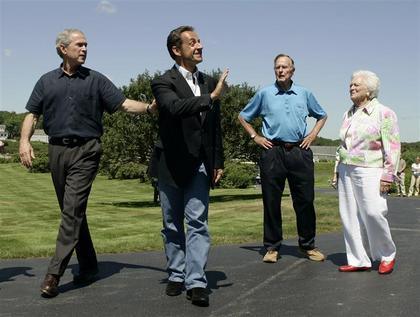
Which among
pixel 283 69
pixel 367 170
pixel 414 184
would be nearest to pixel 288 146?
pixel 283 69

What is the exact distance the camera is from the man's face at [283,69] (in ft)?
18.0

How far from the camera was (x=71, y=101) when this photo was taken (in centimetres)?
438

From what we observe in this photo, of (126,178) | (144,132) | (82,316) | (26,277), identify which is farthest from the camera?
(126,178)

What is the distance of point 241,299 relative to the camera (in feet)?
12.9

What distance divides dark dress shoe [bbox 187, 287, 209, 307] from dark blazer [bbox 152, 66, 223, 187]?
33.1 inches

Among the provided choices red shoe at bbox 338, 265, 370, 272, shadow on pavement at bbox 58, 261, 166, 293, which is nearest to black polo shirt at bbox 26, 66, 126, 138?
shadow on pavement at bbox 58, 261, 166, 293

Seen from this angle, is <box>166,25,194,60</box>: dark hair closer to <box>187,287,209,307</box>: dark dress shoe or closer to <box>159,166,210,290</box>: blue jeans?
<box>159,166,210,290</box>: blue jeans

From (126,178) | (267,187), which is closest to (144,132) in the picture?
(267,187)

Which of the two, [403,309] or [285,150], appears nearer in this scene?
[403,309]

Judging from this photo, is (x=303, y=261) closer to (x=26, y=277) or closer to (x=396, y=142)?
(x=396, y=142)

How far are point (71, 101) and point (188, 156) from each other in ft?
4.00

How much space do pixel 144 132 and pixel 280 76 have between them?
62.2 ft

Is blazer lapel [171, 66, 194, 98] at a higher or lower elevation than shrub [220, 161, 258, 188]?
higher

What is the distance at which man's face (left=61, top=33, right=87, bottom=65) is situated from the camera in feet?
14.4
